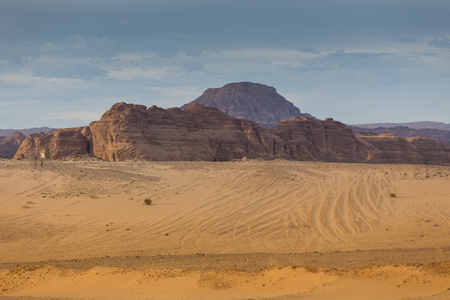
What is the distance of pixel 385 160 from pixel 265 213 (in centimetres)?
7990

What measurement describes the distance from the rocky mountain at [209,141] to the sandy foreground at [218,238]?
3721 cm

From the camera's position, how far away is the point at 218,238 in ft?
37.3

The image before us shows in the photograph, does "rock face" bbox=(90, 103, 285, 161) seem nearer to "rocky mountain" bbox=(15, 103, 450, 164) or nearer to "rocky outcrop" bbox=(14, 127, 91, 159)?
"rocky mountain" bbox=(15, 103, 450, 164)

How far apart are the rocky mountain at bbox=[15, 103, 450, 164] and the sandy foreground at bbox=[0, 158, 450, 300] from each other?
122 feet

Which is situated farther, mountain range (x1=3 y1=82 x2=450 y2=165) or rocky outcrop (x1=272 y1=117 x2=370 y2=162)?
rocky outcrop (x1=272 y1=117 x2=370 y2=162)

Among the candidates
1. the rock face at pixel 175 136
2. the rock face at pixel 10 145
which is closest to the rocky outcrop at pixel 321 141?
the rock face at pixel 175 136

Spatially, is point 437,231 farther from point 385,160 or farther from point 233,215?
point 385,160

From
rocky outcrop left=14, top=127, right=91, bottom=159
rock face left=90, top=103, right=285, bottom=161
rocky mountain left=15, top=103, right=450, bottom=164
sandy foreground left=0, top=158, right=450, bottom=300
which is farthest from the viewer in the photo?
rocky outcrop left=14, top=127, right=91, bottom=159

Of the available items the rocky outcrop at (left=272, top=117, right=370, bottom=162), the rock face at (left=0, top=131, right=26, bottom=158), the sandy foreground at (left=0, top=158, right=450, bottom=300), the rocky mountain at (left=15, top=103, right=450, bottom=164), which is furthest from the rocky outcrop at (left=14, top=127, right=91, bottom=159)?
the rock face at (left=0, top=131, right=26, bottom=158)

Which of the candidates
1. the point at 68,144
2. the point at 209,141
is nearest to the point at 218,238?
the point at 209,141

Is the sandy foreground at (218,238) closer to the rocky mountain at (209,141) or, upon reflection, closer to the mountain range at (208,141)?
the mountain range at (208,141)

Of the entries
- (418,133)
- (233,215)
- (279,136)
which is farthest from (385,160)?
(418,133)

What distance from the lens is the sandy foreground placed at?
6.61 meters

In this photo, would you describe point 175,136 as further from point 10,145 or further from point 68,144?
point 10,145
